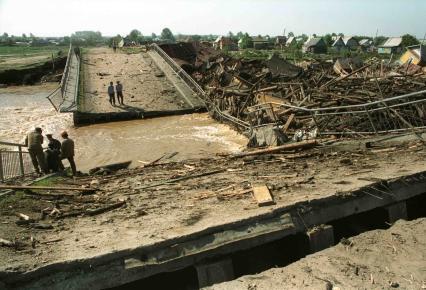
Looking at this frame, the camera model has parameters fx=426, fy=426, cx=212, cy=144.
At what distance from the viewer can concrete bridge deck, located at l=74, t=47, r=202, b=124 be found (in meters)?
23.0

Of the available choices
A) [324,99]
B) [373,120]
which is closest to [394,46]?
[324,99]

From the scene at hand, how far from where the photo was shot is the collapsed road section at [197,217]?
6.02 m

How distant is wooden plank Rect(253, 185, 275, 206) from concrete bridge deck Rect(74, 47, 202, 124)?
52.2ft

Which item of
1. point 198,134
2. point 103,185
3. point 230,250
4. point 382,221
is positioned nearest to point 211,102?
point 198,134

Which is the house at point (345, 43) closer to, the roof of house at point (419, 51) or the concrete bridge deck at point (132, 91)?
the concrete bridge deck at point (132, 91)

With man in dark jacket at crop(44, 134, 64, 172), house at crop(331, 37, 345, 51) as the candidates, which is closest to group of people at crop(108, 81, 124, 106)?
man in dark jacket at crop(44, 134, 64, 172)

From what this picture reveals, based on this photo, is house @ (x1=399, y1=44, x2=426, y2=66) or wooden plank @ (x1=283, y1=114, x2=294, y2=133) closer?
wooden plank @ (x1=283, y1=114, x2=294, y2=133)

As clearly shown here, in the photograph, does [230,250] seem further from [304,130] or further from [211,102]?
[211,102]

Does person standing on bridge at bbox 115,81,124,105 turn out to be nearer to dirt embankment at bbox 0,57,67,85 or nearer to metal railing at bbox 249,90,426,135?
metal railing at bbox 249,90,426,135

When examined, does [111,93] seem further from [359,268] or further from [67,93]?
[359,268]

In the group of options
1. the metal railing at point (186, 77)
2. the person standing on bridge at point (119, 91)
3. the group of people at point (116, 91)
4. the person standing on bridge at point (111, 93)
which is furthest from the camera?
the metal railing at point (186, 77)

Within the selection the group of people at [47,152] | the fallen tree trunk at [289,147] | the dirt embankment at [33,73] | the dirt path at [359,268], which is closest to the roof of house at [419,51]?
the fallen tree trunk at [289,147]

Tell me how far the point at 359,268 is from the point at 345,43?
99901mm

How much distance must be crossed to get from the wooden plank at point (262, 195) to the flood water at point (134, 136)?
699 cm
